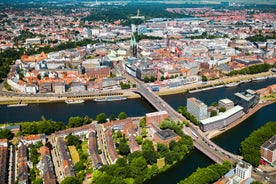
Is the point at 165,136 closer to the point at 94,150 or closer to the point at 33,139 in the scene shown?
the point at 94,150

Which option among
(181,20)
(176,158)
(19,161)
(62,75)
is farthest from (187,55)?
(181,20)

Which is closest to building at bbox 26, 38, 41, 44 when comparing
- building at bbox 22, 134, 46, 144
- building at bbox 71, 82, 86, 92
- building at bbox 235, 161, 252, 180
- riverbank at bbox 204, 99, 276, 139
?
building at bbox 71, 82, 86, 92

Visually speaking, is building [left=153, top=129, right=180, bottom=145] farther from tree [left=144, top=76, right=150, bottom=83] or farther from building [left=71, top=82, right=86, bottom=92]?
tree [left=144, top=76, right=150, bottom=83]

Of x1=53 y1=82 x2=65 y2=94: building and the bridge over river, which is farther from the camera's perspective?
x1=53 y1=82 x2=65 y2=94: building

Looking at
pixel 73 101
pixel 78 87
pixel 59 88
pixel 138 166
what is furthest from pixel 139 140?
pixel 59 88

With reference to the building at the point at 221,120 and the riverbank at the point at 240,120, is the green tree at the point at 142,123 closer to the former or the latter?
the building at the point at 221,120

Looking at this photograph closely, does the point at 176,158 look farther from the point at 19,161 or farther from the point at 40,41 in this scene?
the point at 40,41
